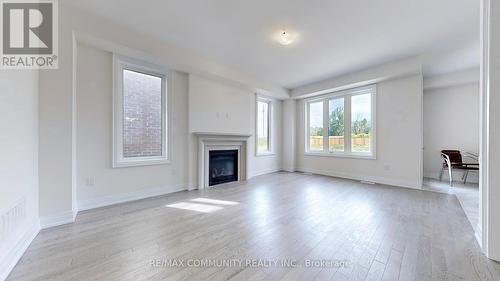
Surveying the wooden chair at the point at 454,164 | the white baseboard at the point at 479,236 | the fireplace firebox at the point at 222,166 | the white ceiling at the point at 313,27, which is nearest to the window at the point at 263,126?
the fireplace firebox at the point at 222,166

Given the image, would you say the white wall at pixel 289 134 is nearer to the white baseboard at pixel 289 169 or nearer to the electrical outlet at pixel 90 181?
the white baseboard at pixel 289 169

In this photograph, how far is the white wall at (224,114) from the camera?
4.60 m

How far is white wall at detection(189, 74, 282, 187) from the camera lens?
460 cm

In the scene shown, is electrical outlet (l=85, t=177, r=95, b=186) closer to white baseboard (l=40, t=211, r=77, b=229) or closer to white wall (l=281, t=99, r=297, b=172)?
white baseboard (l=40, t=211, r=77, b=229)

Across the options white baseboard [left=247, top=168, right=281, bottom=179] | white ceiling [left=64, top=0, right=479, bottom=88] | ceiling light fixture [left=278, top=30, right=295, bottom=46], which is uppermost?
white ceiling [left=64, top=0, right=479, bottom=88]

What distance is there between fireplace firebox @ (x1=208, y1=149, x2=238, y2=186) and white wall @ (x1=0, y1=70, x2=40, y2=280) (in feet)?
9.80

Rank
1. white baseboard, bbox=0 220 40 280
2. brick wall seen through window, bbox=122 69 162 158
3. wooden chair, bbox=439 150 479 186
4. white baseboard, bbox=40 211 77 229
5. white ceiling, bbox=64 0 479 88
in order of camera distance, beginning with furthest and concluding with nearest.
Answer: wooden chair, bbox=439 150 479 186, brick wall seen through window, bbox=122 69 162 158, white ceiling, bbox=64 0 479 88, white baseboard, bbox=40 211 77 229, white baseboard, bbox=0 220 40 280

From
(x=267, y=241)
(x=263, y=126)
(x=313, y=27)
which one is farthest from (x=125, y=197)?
(x=263, y=126)

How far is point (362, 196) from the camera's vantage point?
3963mm

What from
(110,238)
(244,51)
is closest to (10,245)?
(110,238)

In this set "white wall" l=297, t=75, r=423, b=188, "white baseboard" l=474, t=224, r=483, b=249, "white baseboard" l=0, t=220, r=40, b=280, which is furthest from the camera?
"white wall" l=297, t=75, r=423, b=188

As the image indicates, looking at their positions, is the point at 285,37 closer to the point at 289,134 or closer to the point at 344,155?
the point at 344,155

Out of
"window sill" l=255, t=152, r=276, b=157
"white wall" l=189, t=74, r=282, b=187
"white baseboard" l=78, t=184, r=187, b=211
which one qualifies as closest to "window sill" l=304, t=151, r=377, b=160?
"window sill" l=255, t=152, r=276, b=157

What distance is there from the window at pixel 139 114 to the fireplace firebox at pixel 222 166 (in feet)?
3.79
